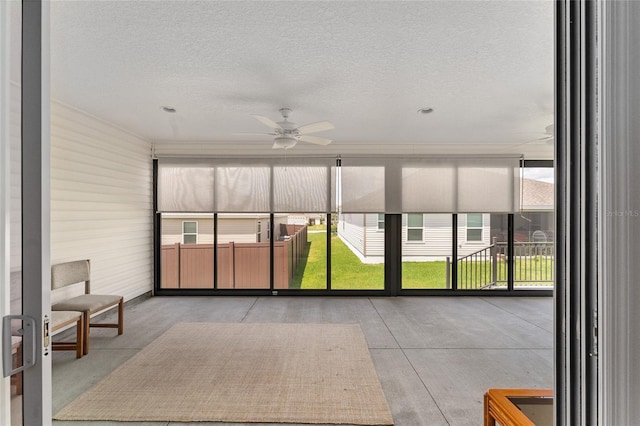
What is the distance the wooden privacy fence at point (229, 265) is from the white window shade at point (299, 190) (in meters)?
0.43

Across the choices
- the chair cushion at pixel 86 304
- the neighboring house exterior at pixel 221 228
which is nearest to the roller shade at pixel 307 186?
the neighboring house exterior at pixel 221 228

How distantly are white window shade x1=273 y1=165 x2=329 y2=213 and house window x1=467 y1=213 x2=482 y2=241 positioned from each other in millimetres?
2496

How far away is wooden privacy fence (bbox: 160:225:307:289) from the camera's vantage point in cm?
568

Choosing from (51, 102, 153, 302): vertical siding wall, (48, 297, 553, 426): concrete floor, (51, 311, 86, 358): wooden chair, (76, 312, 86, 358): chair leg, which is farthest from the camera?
(51, 102, 153, 302): vertical siding wall

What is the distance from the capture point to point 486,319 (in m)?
4.45

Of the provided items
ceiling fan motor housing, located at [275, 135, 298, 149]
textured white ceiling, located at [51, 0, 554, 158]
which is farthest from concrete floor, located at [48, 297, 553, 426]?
textured white ceiling, located at [51, 0, 554, 158]

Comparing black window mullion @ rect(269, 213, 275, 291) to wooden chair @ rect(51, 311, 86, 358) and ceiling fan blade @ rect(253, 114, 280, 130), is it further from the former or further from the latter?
wooden chair @ rect(51, 311, 86, 358)

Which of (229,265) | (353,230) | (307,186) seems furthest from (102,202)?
(353,230)

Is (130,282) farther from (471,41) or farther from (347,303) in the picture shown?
(471,41)

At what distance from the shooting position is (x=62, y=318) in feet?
9.78

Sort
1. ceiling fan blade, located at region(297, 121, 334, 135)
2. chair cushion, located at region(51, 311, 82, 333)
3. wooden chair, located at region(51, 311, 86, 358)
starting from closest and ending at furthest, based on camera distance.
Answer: chair cushion, located at region(51, 311, 82, 333) < wooden chair, located at region(51, 311, 86, 358) < ceiling fan blade, located at region(297, 121, 334, 135)

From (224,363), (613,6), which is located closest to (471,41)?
(613,6)

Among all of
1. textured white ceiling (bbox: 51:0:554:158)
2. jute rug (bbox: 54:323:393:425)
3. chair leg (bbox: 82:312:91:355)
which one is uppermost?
textured white ceiling (bbox: 51:0:554:158)

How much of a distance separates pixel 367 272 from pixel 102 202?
4109mm
